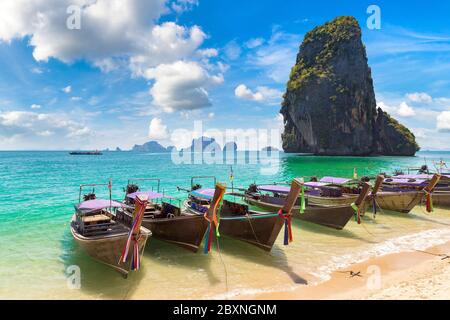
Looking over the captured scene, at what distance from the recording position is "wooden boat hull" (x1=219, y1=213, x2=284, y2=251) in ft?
41.2

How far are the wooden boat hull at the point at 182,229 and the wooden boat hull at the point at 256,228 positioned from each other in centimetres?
172

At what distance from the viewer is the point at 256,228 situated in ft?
43.4

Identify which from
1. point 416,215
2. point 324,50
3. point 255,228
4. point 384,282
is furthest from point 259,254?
point 324,50

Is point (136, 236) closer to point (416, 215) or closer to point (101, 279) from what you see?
point (101, 279)

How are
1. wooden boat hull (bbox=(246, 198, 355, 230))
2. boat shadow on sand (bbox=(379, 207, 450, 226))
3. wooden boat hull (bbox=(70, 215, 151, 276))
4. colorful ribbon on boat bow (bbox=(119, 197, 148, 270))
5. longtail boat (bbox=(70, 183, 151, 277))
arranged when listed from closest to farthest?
colorful ribbon on boat bow (bbox=(119, 197, 148, 270)) < longtail boat (bbox=(70, 183, 151, 277)) < wooden boat hull (bbox=(70, 215, 151, 276)) < wooden boat hull (bbox=(246, 198, 355, 230)) < boat shadow on sand (bbox=(379, 207, 450, 226))

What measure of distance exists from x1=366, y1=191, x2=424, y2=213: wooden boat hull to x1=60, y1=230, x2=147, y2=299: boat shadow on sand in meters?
17.6

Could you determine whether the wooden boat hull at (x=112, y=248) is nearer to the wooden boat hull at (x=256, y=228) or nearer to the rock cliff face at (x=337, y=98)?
the wooden boat hull at (x=256, y=228)

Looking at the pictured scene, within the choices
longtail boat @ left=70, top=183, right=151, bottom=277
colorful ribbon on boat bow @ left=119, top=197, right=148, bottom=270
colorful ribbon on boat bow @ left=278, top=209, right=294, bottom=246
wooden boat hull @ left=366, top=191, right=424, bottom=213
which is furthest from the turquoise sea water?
wooden boat hull @ left=366, top=191, right=424, bottom=213

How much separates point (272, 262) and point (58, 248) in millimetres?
10439

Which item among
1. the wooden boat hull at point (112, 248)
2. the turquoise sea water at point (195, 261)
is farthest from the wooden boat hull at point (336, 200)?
the wooden boat hull at point (112, 248)

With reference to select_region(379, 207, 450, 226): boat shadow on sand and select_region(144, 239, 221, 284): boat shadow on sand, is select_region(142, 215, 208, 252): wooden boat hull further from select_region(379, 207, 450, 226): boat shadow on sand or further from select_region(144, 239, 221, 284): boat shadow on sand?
select_region(379, 207, 450, 226): boat shadow on sand

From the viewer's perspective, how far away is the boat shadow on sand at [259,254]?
1154 cm

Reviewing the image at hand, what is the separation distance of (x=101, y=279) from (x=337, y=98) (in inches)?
4464
